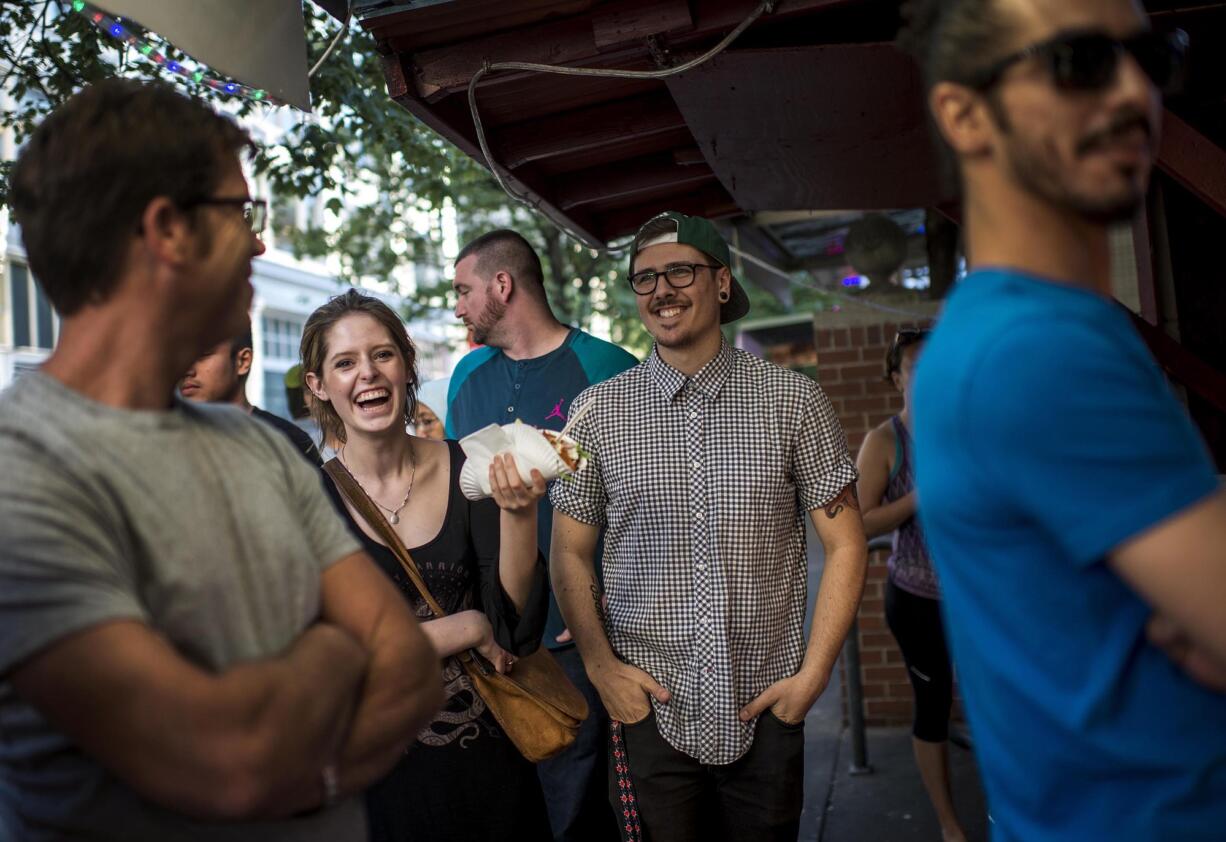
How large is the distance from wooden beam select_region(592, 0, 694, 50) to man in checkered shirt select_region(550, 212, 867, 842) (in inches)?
25.8

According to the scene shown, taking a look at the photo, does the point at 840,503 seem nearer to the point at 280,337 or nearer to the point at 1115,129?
the point at 1115,129

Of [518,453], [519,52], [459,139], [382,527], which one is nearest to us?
[518,453]

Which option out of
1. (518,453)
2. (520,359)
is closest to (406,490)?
(518,453)

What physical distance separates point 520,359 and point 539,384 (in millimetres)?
217

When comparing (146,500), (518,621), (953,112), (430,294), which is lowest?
(518,621)

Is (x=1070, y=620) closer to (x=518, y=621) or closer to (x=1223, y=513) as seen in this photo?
(x=1223, y=513)

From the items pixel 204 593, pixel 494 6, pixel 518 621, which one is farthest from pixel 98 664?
pixel 494 6

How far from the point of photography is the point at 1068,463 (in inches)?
50.9

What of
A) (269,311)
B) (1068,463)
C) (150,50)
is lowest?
(1068,463)

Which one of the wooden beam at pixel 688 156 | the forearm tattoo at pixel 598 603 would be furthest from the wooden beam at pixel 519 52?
the wooden beam at pixel 688 156

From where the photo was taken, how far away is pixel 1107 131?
1414 millimetres

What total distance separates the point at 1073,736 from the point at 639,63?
3129mm

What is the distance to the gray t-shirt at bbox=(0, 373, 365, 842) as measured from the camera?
1.32 meters

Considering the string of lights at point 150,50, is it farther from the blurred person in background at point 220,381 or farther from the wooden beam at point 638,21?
the wooden beam at point 638,21
